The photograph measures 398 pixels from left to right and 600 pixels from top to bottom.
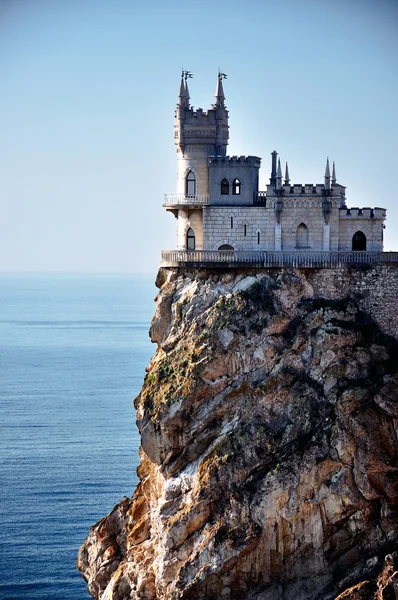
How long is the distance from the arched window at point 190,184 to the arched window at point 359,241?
943 cm

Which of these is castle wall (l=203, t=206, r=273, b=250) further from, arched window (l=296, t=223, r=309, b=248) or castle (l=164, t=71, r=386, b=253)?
arched window (l=296, t=223, r=309, b=248)

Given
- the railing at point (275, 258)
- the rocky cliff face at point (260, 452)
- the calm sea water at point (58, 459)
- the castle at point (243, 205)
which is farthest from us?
the calm sea water at point (58, 459)

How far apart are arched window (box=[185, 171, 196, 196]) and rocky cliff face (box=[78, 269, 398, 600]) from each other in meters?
5.24

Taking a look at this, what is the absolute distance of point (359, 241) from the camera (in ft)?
274

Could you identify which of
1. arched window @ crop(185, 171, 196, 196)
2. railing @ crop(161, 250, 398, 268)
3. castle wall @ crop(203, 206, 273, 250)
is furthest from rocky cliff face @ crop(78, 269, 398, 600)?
arched window @ crop(185, 171, 196, 196)

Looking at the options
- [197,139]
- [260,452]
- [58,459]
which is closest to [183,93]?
[197,139]

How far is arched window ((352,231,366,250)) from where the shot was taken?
83.5m

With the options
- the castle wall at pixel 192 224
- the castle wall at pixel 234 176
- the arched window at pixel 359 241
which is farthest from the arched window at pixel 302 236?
the castle wall at pixel 192 224

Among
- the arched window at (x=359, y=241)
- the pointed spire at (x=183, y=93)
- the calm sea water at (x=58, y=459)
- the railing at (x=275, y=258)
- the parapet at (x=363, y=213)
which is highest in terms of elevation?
the pointed spire at (x=183, y=93)

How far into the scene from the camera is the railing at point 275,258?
263ft

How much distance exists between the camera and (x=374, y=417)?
246 feet

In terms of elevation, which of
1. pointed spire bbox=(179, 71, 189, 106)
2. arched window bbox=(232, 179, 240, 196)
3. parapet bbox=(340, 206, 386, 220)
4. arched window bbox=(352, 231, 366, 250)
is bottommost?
arched window bbox=(352, 231, 366, 250)

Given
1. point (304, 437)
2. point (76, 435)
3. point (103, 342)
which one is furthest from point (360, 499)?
point (103, 342)

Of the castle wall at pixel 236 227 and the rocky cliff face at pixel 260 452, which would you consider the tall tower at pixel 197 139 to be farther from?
the rocky cliff face at pixel 260 452
